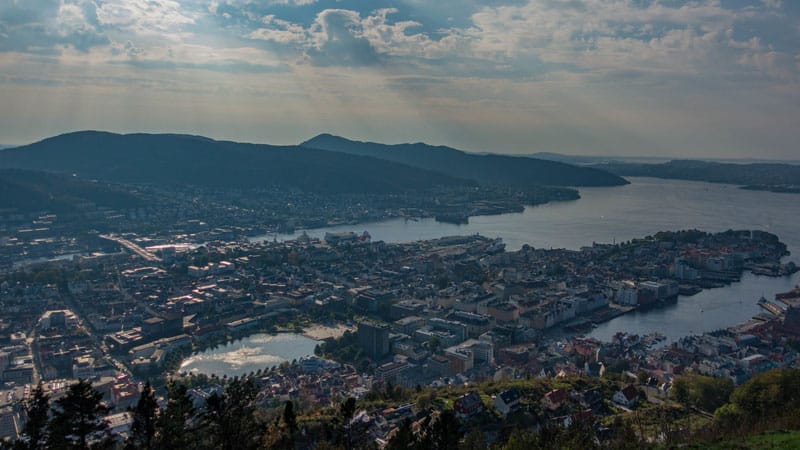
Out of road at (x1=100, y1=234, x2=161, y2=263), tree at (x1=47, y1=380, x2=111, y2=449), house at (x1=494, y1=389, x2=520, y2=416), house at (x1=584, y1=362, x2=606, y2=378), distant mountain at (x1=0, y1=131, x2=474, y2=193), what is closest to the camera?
tree at (x1=47, y1=380, x2=111, y2=449)

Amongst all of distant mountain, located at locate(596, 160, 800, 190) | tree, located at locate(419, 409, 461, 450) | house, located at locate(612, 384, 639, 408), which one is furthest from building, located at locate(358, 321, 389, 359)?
distant mountain, located at locate(596, 160, 800, 190)

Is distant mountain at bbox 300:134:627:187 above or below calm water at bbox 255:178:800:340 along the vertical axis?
above

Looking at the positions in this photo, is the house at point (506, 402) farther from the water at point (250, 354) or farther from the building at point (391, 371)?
the water at point (250, 354)

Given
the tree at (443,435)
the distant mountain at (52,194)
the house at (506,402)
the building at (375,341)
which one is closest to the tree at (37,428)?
the tree at (443,435)

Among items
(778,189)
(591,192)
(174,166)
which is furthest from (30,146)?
(778,189)

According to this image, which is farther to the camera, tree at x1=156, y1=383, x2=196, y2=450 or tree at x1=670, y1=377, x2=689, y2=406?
tree at x1=670, y1=377, x2=689, y2=406

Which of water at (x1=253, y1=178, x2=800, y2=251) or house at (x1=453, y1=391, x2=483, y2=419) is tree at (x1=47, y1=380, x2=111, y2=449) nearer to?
house at (x1=453, y1=391, x2=483, y2=419)

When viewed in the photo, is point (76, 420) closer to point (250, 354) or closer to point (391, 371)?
point (391, 371)
